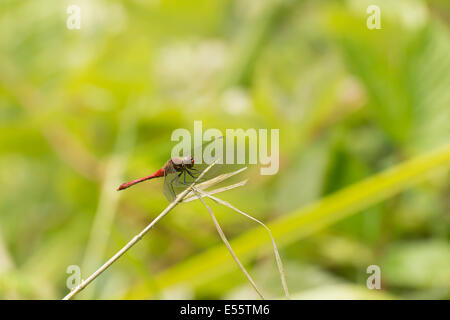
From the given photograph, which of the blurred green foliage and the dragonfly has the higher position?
the blurred green foliage

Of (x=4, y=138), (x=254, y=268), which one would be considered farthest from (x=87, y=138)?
(x=254, y=268)

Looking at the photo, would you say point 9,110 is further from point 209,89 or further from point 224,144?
point 224,144

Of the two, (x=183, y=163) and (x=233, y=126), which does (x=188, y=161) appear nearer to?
(x=183, y=163)

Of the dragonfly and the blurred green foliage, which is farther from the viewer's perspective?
the blurred green foliage

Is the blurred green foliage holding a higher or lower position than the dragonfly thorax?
higher

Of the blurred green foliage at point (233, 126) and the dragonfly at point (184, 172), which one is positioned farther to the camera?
the blurred green foliage at point (233, 126)

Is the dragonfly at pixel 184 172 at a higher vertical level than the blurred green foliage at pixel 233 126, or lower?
lower

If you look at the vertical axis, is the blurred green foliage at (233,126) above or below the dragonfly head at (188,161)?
above
